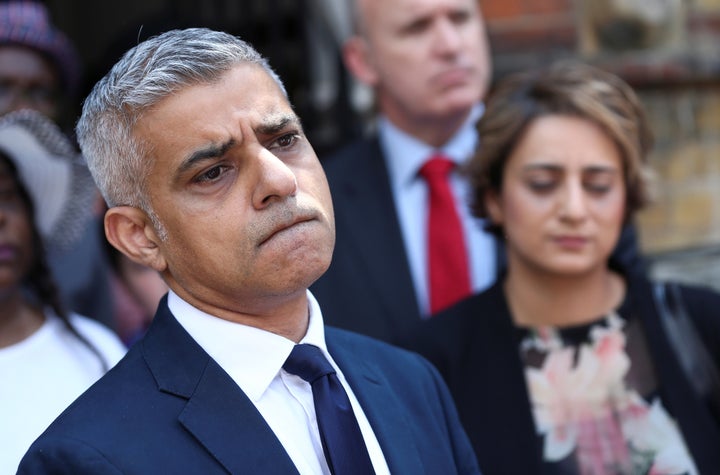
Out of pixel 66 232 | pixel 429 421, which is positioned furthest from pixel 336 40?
pixel 429 421

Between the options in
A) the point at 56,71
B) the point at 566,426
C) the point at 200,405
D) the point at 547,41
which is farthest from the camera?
the point at 547,41

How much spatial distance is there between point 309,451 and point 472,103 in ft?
6.85

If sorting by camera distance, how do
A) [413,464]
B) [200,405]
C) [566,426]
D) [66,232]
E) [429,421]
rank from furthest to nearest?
[66,232] → [566,426] → [429,421] → [413,464] → [200,405]

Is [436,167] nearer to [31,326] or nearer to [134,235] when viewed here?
[31,326]

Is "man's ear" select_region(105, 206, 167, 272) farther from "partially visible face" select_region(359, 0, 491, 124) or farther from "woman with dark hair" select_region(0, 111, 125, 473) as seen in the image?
"partially visible face" select_region(359, 0, 491, 124)

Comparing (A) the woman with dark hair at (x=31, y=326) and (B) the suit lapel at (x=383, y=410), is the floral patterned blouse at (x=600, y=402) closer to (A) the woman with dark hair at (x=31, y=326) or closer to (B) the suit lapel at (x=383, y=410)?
(B) the suit lapel at (x=383, y=410)

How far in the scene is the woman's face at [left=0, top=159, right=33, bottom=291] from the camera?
2682mm

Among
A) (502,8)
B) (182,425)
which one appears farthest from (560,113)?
(502,8)

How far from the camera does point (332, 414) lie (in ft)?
6.14

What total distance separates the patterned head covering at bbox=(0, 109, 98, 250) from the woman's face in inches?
2.2

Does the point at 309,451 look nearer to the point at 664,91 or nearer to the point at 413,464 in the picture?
the point at 413,464

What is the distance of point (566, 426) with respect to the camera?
9.16ft

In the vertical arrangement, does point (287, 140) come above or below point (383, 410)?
above

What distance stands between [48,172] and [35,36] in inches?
45.4
